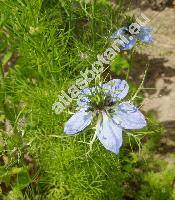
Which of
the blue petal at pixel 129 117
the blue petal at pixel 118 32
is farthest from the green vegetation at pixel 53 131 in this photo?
the blue petal at pixel 129 117

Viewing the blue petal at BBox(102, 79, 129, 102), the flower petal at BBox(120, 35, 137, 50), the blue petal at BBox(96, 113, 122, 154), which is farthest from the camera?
the flower petal at BBox(120, 35, 137, 50)

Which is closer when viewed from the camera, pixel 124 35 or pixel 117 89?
pixel 117 89

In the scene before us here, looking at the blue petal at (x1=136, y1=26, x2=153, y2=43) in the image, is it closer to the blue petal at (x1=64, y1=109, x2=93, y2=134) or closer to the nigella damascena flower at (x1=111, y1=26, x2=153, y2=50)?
the nigella damascena flower at (x1=111, y1=26, x2=153, y2=50)

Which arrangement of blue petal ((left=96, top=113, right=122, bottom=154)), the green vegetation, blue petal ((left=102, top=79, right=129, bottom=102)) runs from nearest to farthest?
blue petal ((left=96, top=113, right=122, bottom=154))
blue petal ((left=102, top=79, right=129, bottom=102))
the green vegetation

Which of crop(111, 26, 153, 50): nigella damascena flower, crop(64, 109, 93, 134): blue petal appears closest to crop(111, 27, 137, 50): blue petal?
crop(111, 26, 153, 50): nigella damascena flower

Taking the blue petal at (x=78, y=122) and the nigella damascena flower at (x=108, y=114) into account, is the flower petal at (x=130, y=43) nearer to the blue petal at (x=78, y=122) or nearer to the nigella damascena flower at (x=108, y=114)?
the nigella damascena flower at (x=108, y=114)

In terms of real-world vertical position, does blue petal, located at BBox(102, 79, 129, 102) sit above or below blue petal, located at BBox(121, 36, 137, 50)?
below

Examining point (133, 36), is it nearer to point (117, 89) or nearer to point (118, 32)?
point (118, 32)

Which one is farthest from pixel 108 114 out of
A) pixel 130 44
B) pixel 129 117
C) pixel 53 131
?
pixel 130 44
